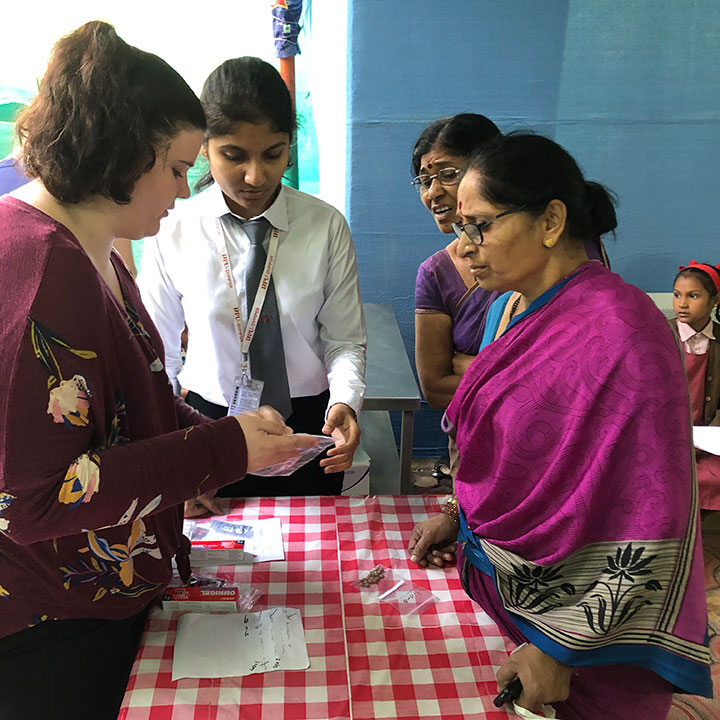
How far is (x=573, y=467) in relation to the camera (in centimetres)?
119

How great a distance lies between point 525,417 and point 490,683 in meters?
0.48

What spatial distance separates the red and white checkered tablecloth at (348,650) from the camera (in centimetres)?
108

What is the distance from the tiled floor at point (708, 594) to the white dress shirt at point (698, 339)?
860mm

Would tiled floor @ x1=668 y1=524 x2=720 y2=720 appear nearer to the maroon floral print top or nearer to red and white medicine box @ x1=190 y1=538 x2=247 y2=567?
red and white medicine box @ x1=190 y1=538 x2=247 y2=567

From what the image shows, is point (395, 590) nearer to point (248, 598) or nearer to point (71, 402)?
point (248, 598)

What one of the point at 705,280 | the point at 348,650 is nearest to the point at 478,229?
the point at 348,650

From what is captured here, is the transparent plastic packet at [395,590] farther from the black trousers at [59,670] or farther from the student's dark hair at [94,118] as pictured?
the student's dark hair at [94,118]

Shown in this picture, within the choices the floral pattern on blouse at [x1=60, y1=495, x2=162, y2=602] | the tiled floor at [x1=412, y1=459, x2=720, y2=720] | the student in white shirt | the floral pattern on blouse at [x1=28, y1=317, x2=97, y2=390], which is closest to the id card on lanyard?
the student in white shirt

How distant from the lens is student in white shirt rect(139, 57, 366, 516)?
5.65 feet

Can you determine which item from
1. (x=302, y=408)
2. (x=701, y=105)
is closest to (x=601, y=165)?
(x=701, y=105)

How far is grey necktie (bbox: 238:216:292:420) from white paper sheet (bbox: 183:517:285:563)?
411 mm

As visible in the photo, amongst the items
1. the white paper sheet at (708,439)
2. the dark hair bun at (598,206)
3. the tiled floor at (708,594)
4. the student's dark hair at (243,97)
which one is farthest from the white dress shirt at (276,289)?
the white paper sheet at (708,439)

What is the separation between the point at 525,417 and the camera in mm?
1251

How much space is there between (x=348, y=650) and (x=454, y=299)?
132 centimetres
